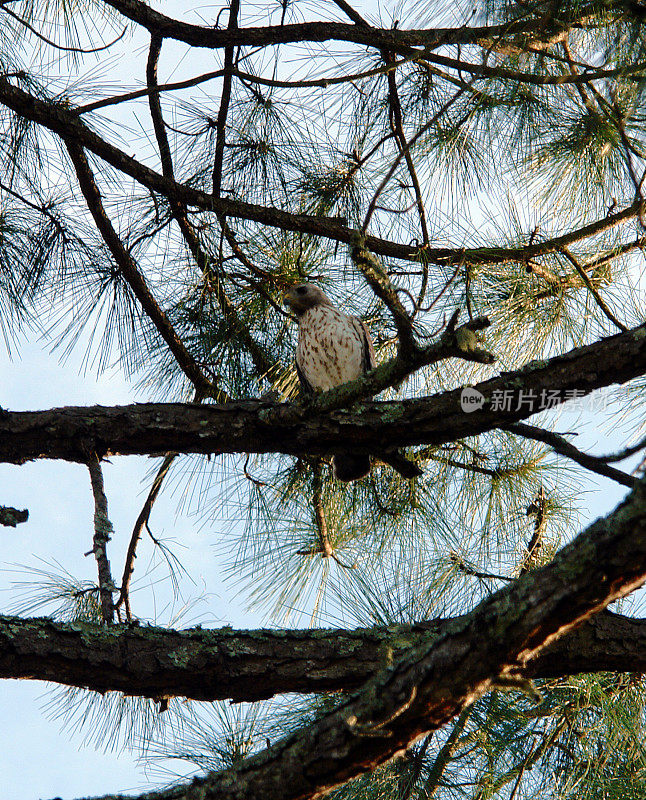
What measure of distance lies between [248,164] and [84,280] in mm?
817

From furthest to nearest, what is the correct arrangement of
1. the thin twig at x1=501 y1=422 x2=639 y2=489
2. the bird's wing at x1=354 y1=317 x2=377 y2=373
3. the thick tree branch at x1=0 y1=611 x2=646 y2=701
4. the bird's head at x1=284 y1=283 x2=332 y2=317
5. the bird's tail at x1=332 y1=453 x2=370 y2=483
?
Result: the bird's wing at x1=354 y1=317 x2=377 y2=373 < the bird's head at x1=284 y1=283 x2=332 y2=317 < the bird's tail at x1=332 y1=453 x2=370 y2=483 < the thin twig at x1=501 y1=422 x2=639 y2=489 < the thick tree branch at x1=0 y1=611 x2=646 y2=701

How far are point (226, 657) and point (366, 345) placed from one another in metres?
1.81

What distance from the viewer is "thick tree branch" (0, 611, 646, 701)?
214 cm

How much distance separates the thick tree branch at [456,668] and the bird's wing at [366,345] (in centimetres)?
219

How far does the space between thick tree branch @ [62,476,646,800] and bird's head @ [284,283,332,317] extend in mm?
2107

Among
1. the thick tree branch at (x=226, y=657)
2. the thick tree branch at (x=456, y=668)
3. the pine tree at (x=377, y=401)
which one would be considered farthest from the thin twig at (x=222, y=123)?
the thick tree branch at (x=456, y=668)

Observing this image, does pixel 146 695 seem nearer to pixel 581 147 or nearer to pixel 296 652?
pixel 296 652

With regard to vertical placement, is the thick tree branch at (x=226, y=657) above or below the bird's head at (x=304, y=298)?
below

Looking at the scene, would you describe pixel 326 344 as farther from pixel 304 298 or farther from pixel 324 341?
pixel 304 298

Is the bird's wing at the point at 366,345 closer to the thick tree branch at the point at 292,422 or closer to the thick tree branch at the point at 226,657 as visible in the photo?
Answer: the thick tree branch at the point at 292,422

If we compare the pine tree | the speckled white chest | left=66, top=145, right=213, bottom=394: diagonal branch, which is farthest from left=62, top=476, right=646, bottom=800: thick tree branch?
the speckled white chest

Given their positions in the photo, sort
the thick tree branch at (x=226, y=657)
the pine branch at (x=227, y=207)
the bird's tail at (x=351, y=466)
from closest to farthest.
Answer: the thick tree branch at (x=226, y=657) < the pine branch at (x=227, y=207) < the bird's tail at (x=351, y=466)

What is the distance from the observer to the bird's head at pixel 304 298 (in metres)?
3.50

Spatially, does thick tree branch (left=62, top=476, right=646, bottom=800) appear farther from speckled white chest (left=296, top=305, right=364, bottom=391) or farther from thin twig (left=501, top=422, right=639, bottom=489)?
speckled white chest (left=296, top=305, right=364, bottom=391)
